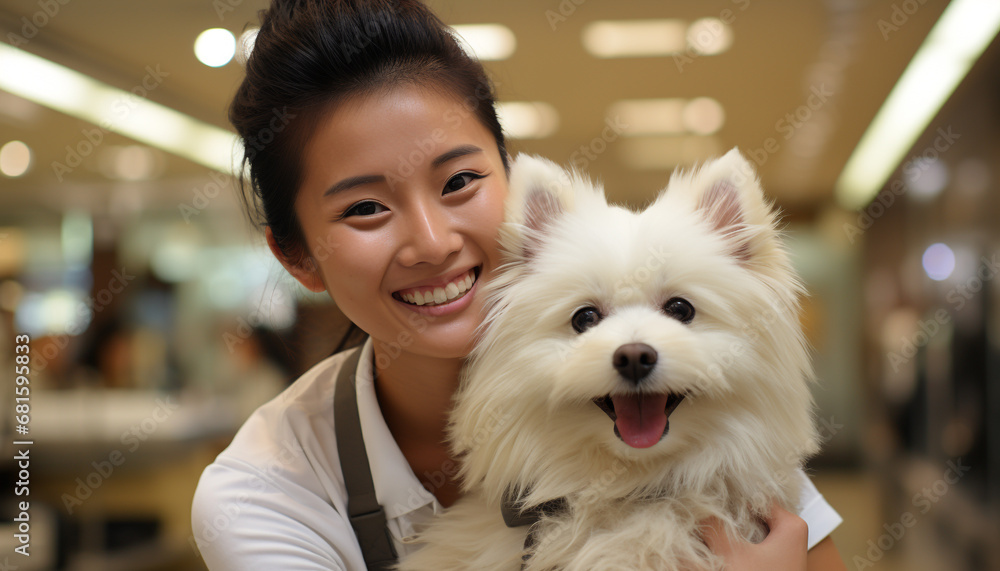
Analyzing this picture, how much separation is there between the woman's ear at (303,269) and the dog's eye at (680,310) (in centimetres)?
85

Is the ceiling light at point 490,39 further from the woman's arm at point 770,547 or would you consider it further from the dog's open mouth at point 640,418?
the woman's arm at point 770,547

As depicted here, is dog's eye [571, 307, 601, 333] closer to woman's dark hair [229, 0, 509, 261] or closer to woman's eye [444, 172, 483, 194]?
woman's eye [444, 172, 483, 194]

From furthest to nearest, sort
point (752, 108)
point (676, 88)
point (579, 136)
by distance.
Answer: point (579, 136)
point (752, 108)
point (676, 88)

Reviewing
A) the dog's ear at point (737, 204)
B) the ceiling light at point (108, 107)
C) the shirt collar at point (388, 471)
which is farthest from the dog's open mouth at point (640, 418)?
the ceiling light at point (108, 107)

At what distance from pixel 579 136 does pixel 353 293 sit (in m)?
5.29

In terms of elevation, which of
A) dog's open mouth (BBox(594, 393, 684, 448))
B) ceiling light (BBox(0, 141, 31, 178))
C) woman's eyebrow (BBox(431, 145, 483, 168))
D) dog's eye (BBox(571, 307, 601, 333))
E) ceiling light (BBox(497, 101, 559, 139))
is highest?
ceiling light (BBox(0, 141, 31, 178))

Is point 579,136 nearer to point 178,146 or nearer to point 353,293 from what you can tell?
point 178,146

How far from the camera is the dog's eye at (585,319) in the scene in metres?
1.39

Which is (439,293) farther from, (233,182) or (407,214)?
(233,182)

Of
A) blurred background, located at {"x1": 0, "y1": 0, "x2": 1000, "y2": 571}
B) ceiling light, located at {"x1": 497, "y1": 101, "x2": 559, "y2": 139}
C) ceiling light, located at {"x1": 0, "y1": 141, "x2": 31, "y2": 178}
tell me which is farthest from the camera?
ceiling light, located at {"x1": 497, "y1": 101, "x2": 559, "y2": 139}

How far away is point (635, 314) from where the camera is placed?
134 centimetres

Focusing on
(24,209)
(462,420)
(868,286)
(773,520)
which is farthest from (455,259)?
(868,286)

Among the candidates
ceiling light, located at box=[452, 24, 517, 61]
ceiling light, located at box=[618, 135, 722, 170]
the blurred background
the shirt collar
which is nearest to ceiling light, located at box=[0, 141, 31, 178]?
the blurred background

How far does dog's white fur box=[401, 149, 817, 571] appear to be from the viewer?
1.31 metres
